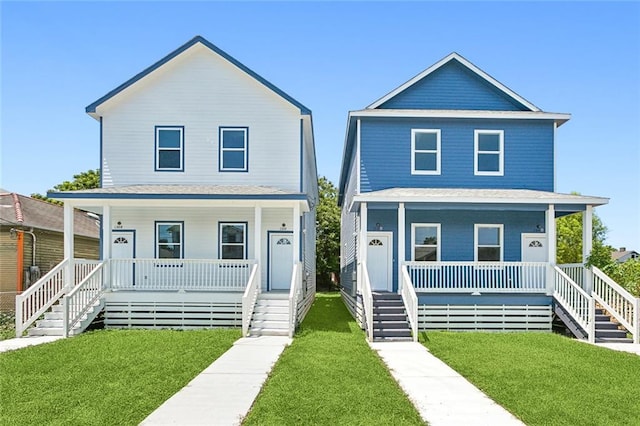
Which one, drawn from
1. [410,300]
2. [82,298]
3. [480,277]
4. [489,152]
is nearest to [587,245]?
[480,277]

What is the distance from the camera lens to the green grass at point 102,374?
6.47m

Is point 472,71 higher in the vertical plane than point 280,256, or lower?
higher

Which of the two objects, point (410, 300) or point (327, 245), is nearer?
point (410, 300)

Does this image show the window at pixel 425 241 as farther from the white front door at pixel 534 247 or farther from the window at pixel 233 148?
the window at pixel 233 148

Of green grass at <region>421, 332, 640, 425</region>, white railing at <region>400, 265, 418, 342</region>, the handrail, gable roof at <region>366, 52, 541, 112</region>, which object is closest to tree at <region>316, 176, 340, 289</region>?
gable roof at <region>366, 52, 541, 112</region>

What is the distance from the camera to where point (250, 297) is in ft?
44.1

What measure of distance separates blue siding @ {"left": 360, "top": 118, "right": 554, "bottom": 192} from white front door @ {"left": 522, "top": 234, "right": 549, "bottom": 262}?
1.66 meters

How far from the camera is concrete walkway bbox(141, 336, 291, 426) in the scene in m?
6.33

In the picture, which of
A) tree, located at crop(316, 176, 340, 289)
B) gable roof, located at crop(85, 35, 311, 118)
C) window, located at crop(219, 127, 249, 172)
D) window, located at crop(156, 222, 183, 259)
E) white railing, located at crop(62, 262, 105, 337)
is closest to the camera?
white railing, located at crop(62, 262, 105, 337)

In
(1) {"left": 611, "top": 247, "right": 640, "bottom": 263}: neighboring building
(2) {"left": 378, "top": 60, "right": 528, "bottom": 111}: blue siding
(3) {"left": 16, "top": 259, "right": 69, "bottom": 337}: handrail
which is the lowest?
(1) {"left": 611, "top": 247, "right": 640, "bottom": 263}: neighboring building

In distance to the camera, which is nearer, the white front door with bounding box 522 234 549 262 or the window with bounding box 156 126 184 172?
the white front door with bounding box 522 234 549 262

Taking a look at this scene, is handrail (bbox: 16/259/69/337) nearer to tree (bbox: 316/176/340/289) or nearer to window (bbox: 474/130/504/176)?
window (bbox: 474/130/504/176)

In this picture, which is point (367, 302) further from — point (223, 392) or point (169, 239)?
point (169, 239)

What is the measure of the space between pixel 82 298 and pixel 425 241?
33.6 feet
